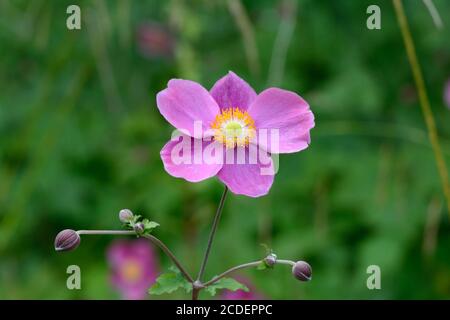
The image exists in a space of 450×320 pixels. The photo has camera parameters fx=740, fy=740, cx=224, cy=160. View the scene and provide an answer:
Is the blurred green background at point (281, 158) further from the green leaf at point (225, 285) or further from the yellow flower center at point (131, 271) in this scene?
the green leaf at point (225, 285)

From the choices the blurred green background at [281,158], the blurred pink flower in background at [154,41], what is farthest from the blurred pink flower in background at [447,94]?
the blurred pink flower in background at [154,41]

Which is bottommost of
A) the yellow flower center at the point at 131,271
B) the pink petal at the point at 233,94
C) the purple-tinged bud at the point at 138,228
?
the yellow flower center at the point at 131,271

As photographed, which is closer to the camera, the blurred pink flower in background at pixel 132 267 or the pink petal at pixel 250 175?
the pink petal at pixel 250 175

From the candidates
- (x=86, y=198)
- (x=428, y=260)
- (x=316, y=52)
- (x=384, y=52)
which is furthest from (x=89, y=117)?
(x=428, y=260)

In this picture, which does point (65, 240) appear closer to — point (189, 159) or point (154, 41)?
point (189, 159)

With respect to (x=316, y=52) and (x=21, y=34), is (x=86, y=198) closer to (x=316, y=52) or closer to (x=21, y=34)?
(x=21, y=34)

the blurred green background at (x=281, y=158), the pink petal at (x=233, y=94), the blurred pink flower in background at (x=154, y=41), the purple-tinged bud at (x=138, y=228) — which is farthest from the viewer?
the blurred pink flower in background at (x=154, y=41)
